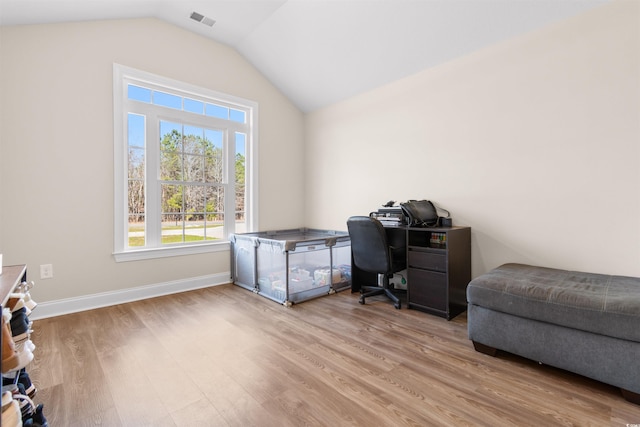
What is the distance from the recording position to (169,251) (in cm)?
344

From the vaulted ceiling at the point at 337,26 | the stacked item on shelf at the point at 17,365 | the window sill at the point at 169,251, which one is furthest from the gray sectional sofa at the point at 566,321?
the window sill at the point at 169,251

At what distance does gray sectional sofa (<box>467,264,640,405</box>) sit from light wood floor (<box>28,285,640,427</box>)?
0.42 feet

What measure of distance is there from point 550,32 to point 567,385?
2636 mm

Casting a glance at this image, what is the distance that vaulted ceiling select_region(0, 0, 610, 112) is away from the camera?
2473 mm

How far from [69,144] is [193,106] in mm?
1356

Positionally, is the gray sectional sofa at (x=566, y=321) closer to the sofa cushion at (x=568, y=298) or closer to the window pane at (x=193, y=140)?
the sofa cushion at (x=568, y=298)

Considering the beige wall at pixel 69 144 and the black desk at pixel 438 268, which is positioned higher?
the beige wall at pixel 69 144

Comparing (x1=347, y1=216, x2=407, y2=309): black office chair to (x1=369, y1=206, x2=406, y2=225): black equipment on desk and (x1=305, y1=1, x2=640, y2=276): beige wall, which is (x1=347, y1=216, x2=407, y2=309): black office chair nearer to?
(x1=369, y1=206, x2=406, y2=225): black equipment on desk

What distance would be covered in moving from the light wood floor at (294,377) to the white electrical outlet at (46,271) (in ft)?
1.29

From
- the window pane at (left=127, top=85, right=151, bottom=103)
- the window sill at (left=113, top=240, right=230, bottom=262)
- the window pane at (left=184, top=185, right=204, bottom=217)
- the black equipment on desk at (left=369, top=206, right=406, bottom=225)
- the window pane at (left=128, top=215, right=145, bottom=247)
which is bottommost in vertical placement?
the window sill at (left=113, top=240, right=230, bottom=262)

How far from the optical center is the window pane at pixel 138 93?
3.20 meters

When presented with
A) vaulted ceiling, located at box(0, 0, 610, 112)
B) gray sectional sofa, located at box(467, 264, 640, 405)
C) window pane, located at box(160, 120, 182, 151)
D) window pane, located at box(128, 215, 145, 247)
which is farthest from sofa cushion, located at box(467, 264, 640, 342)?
window pane, located at box(160, 120, 182, 151)

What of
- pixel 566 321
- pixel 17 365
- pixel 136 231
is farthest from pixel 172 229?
pixel 566 321

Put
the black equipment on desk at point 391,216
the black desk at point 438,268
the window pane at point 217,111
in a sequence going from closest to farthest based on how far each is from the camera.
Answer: the black desk at point 438,268 < the black equipment on desk at point 391,216 < the window pane at point 217,111
